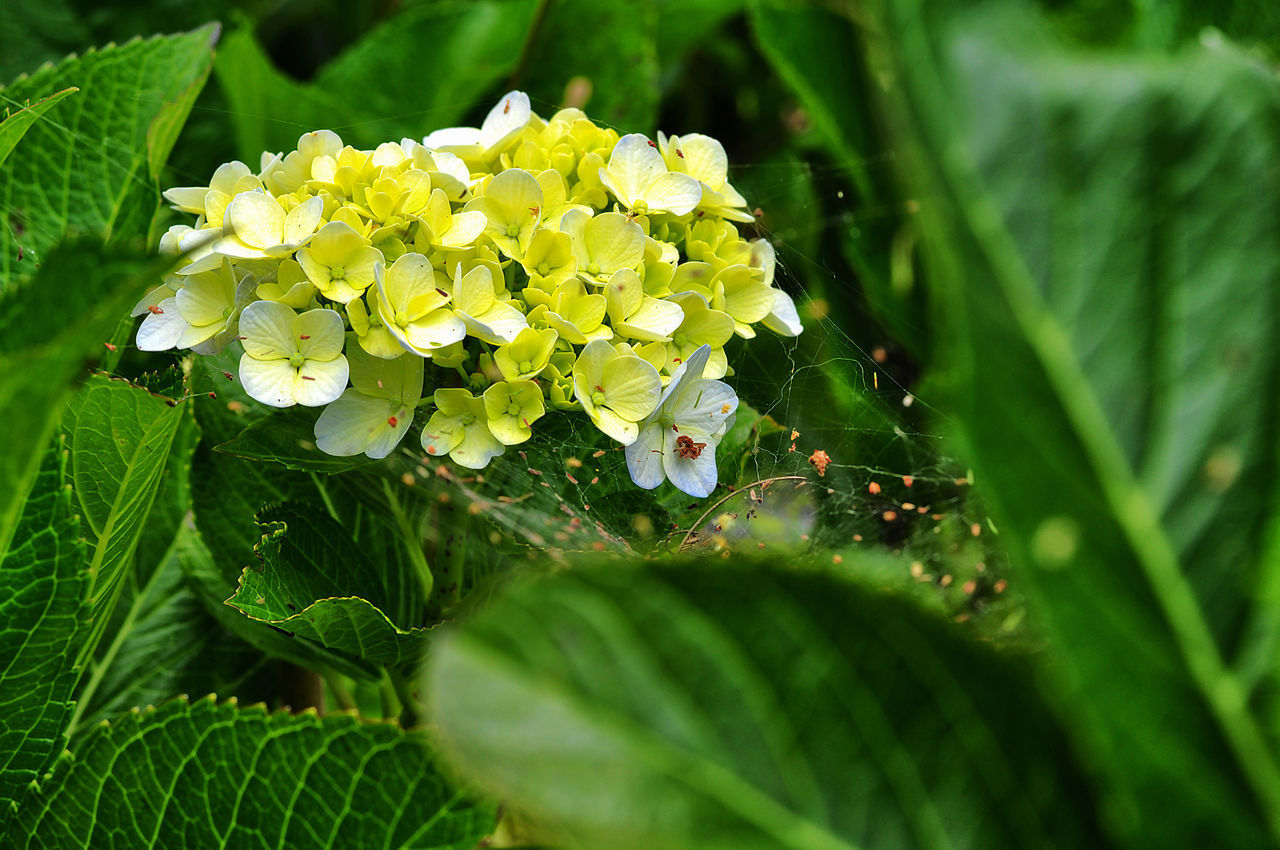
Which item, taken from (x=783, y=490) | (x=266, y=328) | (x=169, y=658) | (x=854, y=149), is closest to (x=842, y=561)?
(x=783, y=490)

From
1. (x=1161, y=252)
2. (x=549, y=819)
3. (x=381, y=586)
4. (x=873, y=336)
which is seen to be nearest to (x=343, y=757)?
(x=381, y=586)

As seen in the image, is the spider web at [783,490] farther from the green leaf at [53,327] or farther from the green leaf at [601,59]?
the green leaf at [601,59]

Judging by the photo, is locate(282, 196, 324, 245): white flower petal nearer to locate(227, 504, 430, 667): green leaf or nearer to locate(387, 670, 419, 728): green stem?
locate(227, 504, 430, 667): green leaf

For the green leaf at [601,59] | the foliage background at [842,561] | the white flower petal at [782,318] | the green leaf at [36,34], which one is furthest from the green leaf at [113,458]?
the green leaf at [36,34]

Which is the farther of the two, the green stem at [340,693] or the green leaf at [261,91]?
the green leaf at [261,91]

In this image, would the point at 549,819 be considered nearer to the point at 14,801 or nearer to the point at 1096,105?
the point at 1096,105

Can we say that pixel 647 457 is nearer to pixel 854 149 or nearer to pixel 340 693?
pixel 340 693
